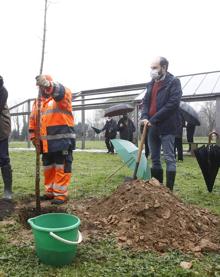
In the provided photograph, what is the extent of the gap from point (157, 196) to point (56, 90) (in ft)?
6.52

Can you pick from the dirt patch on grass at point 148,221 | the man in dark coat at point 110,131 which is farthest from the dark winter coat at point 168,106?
the man in dark coat at point 110,131

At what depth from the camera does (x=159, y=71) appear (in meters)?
5.39

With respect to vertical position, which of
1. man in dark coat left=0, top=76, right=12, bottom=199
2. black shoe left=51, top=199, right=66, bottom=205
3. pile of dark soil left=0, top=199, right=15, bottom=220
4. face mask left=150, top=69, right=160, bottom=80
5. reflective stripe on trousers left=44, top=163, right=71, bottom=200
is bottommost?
pile of dark soil left=0, top=199, right=15, bottom=220

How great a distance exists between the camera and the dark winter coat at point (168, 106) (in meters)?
5.30

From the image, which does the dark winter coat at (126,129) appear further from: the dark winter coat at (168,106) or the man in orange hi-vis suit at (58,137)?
the man in orange hi-vis suit at (58,137)

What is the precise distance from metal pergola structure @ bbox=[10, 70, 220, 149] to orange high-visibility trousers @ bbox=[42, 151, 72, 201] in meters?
9.77

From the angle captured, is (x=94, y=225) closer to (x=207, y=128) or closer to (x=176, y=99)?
(x=176, y=99)

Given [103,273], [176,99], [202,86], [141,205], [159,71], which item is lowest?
[103,273]

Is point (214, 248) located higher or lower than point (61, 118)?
lower

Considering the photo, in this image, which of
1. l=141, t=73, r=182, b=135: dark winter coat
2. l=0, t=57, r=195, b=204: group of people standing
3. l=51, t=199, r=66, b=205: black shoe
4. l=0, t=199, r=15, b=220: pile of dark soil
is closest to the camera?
l=0, t=199, r=15, b=220: pile of dark soil

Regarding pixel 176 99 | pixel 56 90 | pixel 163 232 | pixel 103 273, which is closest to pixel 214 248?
pixel 163 232

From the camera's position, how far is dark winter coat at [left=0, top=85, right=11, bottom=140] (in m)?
5.04

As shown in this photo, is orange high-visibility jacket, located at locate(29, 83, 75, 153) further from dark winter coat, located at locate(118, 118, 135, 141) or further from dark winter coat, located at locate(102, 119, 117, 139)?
dark winter coat, located at locate(102, 119, 117, 139)

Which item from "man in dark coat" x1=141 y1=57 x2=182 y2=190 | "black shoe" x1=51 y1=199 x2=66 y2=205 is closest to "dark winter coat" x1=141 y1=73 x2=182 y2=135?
"man in dark coat" x1=141 y1=57 x2=182 y2=190
